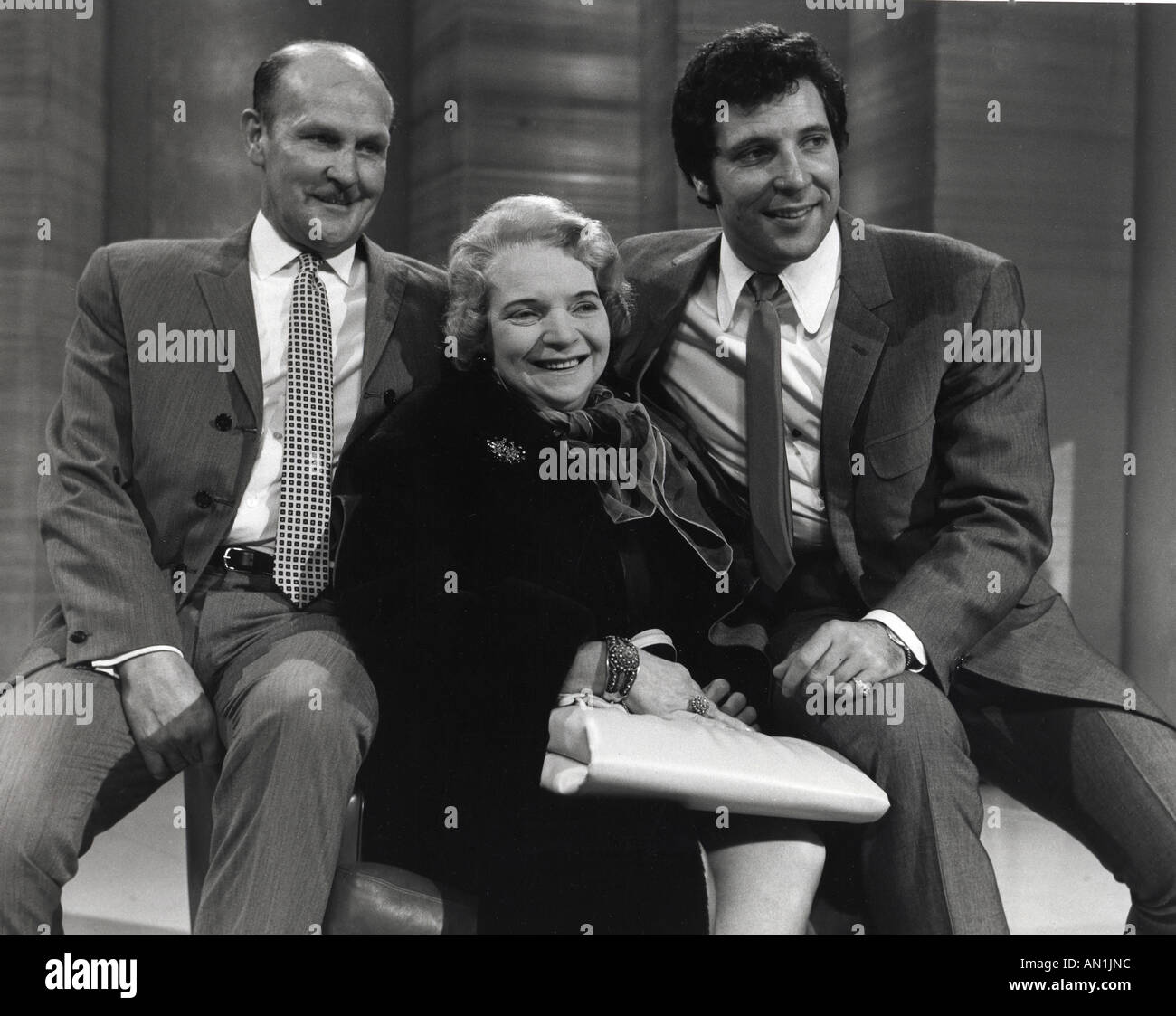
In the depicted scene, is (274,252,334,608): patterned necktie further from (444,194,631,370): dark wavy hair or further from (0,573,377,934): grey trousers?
(444,194,631,370): dark wavy hair

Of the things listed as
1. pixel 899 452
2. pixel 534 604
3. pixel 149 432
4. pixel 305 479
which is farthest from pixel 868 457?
pixel 149 432

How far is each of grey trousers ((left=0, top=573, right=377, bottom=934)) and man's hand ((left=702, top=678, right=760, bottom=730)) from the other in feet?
2.03

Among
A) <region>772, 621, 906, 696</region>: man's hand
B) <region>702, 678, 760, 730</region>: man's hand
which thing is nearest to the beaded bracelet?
<region>702, 678, 760, 730</region>: man's hand

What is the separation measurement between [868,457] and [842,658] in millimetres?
431

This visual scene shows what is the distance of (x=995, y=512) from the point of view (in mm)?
2439

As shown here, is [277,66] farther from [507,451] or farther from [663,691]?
[663,691]

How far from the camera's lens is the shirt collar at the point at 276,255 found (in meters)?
2.64

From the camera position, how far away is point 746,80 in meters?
2.55

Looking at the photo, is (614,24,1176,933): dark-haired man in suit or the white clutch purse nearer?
the white clutch purse

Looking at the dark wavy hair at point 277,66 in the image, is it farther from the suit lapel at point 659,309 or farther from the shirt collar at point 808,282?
the shirt collar at point 808,282

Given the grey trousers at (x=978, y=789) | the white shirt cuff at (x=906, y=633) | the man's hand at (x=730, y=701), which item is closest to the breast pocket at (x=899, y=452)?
the white shirt cuff at (x=906, y=633)

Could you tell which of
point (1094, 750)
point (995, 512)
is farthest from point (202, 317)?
point (1094, 750)

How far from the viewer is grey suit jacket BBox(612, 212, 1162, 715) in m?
2.43
